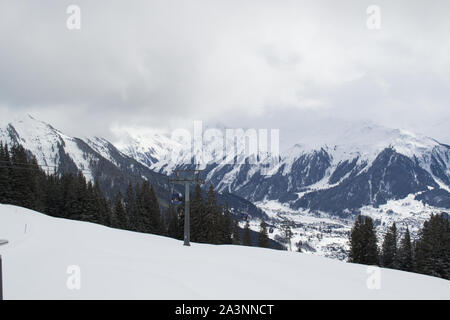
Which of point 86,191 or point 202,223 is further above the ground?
point 86,191

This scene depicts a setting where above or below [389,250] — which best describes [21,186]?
above

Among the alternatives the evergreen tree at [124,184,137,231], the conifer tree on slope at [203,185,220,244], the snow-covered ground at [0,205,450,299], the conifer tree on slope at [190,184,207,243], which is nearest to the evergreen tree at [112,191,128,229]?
the evergreen tree at [124,184,137,231]

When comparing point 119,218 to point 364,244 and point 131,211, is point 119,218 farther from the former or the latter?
point 364,244

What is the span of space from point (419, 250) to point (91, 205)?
48.9 metres

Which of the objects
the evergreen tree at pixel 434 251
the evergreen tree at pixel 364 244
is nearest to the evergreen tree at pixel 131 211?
the evergreen tree at pixel 364 244

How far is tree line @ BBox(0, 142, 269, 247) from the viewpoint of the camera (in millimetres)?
47281

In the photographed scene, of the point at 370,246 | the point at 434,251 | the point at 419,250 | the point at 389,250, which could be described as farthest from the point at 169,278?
the point at 389,250

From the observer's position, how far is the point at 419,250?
43000 millimetres

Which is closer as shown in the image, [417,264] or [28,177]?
[417,264]

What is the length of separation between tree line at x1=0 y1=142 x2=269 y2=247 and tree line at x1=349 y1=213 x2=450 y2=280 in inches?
746
